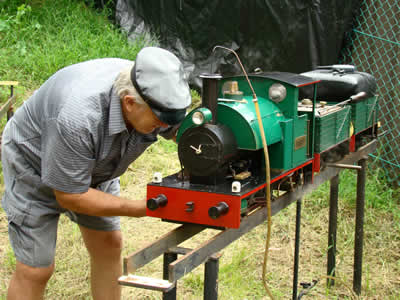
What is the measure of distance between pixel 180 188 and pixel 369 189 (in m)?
3.15

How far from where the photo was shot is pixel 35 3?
6836mm

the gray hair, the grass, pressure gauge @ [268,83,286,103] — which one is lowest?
the grass

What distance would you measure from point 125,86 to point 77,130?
25cm

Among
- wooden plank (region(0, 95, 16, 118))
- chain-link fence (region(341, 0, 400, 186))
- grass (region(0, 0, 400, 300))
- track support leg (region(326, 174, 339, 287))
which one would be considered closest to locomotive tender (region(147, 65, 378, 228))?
grass (region(0, 0, 400, 300))

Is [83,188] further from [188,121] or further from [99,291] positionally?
[99,291]

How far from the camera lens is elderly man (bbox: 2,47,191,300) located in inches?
77.4

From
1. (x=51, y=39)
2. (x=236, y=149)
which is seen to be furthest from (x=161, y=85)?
(x=51, y=39)

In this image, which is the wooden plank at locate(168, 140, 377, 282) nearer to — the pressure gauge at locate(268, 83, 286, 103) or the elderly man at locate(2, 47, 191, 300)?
the elderly man at locate(2, 47, 191, 300)

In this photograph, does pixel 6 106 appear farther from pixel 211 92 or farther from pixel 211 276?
pixel 211 276

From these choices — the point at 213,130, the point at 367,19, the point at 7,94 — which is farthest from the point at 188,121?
the point at 7,94

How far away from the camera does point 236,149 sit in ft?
6.84

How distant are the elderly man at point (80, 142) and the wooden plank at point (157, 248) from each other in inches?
6.9

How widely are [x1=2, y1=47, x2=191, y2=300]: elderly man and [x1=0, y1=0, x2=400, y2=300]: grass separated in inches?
37.0

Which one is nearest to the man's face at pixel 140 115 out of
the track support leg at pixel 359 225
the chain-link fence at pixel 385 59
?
the track support leg at pixel 359 225
